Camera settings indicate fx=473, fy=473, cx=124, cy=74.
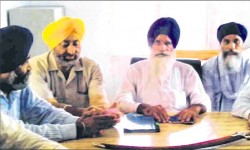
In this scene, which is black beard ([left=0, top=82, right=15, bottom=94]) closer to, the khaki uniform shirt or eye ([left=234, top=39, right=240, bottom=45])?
the khaki uniform shirt

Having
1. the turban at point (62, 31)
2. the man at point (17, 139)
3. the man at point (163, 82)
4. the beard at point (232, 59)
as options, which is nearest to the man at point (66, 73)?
the turban at point (62, 31)

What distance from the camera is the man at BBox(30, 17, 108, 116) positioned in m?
1.63

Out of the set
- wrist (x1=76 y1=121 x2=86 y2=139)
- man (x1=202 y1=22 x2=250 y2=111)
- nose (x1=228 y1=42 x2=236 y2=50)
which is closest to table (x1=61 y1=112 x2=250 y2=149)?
wrist (x1=76 y1=121 x2=86 y2=139)

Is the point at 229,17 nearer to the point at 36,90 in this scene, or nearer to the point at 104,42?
the point at 104,42

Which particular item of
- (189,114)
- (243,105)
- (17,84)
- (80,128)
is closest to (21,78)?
(17,84)

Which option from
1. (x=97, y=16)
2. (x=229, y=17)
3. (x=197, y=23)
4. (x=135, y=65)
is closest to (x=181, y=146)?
(x=135, y=65)

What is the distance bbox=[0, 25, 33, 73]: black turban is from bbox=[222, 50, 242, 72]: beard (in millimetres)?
735

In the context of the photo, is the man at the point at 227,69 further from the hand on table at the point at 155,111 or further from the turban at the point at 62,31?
the turban at the point at 62,31

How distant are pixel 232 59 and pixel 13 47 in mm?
797

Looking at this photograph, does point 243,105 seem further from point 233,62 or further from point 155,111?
point 155,111

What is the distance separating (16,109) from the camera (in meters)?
1.38

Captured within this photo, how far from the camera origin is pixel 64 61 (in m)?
1.65

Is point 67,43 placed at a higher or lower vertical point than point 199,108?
higher

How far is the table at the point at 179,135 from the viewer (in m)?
1.40
